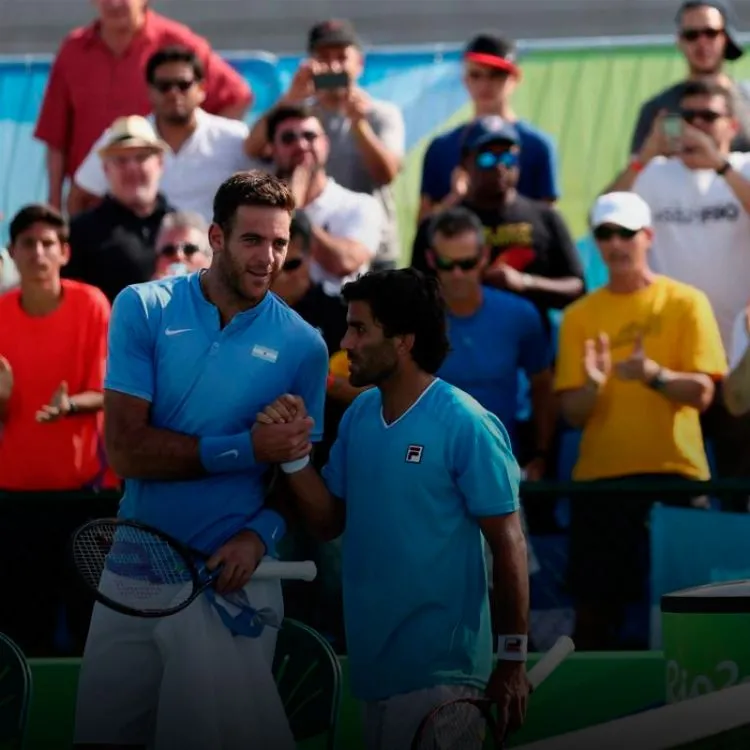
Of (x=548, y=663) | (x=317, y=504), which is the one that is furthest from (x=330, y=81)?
(x=548, y=663)

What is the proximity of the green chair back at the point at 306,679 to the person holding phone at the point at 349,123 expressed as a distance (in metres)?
3.49

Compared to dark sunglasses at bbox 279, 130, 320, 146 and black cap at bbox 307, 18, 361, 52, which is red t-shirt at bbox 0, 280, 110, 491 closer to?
dark sunglasses at bbox 279, 130, 320, 146

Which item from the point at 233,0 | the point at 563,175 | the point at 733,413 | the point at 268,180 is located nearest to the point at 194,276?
the point at 268,180

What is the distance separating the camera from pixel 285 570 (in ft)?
16.3

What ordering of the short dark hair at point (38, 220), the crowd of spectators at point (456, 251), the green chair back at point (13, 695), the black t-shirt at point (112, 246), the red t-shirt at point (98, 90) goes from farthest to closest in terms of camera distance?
the red t-shirt at point (98, 90) < the black t-shirt at point (112, 246) < the short dark hair at point (38, 220) < the crowd of spectators at point (456, 251) < the green chair back at point (13, 695)

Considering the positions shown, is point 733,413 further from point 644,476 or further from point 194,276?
point 194,276

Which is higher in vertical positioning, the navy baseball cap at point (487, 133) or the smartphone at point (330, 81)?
the smartphone at point (330, 81)

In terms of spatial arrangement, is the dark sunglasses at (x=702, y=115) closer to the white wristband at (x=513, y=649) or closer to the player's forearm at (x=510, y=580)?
the player's forearm at (x=510, y=580)

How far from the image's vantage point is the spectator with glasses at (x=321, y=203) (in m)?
8.36

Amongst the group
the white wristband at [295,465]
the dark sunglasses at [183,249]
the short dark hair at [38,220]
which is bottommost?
the white wristband at [295,465]

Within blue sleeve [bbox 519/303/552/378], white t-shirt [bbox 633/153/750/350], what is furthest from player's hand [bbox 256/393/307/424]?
white t-shirt [bbox 633/153/750/350]

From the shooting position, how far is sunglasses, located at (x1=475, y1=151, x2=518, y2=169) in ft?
27.5

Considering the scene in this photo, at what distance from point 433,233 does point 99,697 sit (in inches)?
135

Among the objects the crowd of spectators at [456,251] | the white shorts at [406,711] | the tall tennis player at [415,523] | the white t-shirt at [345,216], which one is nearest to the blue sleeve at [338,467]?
the tall tennis player at [415,523]
